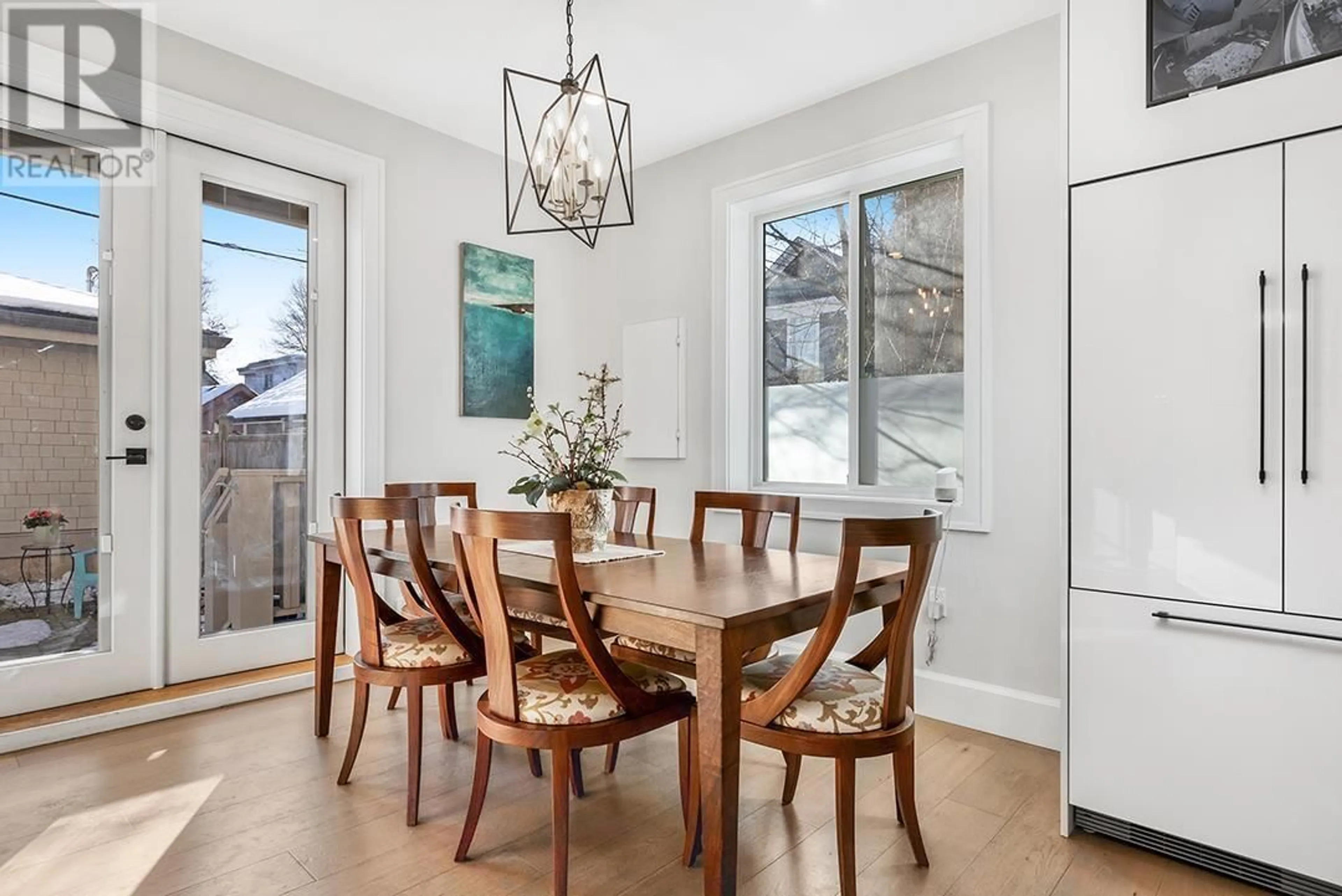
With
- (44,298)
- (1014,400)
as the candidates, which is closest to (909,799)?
(1014,400)

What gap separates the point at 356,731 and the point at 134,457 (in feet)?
5.29

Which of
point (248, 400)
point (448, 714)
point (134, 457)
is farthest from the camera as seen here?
point (248, 400)

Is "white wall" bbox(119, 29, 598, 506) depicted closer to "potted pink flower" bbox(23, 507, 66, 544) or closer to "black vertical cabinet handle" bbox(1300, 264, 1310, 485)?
"potted pink flower" bbox(23, 507, 66, 544)

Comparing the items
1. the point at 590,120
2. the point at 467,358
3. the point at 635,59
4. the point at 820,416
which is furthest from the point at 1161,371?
the point at 467,358

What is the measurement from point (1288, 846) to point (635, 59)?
3.43 metres

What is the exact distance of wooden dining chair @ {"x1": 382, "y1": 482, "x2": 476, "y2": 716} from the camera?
3020 millimetres

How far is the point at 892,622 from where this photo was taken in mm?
1868

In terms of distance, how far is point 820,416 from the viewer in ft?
12.2

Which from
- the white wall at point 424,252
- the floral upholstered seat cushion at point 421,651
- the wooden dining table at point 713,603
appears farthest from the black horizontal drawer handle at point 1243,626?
the white wall at point 424,252

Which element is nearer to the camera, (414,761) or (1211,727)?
(1211,727)

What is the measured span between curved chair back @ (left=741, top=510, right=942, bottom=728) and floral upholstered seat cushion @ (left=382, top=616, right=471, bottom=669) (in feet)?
3.20

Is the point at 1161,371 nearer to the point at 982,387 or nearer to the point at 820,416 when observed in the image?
the point at 982,387

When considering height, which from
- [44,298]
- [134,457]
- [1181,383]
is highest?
[44,298]

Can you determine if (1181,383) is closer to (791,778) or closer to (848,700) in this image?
(848,700)
